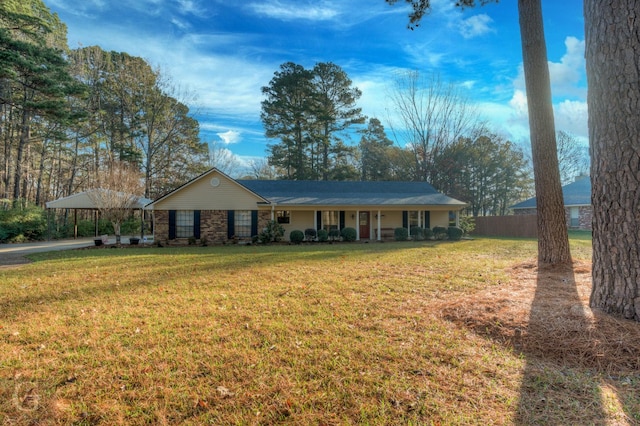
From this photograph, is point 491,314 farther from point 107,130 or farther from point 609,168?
point 107,130

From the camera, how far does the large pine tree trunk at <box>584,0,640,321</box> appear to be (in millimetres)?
3301

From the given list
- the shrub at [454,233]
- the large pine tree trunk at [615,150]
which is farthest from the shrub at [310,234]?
the large pine tree trunk at [615,150]

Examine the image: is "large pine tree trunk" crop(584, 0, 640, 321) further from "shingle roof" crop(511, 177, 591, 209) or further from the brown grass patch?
"shingle roof" crop(511, 177, 591, 209)

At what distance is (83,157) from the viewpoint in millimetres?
24609

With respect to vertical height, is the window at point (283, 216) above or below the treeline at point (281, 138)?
below

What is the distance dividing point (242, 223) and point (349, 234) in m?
5.98

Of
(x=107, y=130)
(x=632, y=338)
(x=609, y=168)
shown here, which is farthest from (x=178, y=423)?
(x=107, y=130)

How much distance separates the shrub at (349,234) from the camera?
16797 mm

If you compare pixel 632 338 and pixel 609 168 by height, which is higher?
pixel 609 168

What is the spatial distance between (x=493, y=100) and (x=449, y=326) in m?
16.1

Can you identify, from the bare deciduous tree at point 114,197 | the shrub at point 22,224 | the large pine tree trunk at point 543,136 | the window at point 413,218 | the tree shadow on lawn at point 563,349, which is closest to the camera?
the tree shadow on lawn at point 563,349

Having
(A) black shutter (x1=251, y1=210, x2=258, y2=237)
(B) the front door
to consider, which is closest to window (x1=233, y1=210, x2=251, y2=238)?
(A) black shutter (x1=251, y1=210, x2=258, y2=237)

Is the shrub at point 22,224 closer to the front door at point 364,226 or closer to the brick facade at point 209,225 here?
the brick facade at point 209,225

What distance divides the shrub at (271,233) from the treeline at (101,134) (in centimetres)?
1214
